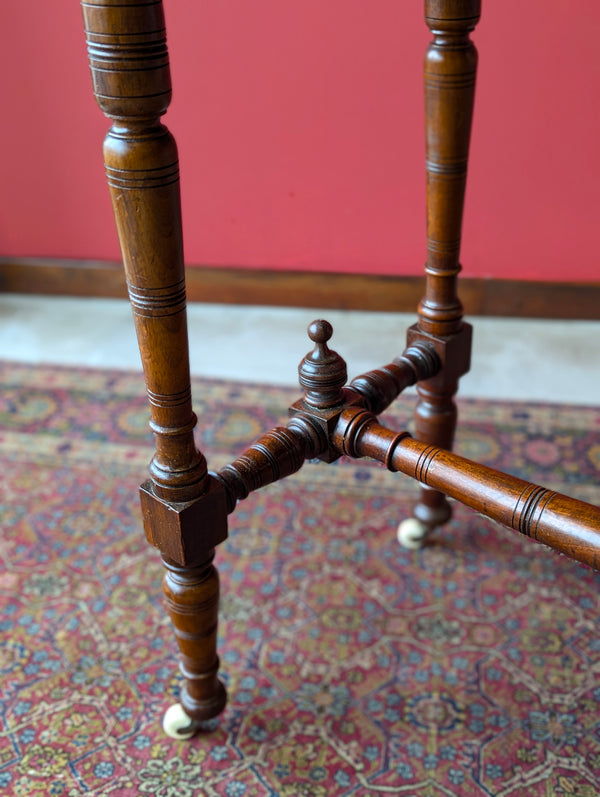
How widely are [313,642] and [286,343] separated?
131 cm

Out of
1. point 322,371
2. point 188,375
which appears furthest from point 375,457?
point 188,375

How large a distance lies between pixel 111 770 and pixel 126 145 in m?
0.93

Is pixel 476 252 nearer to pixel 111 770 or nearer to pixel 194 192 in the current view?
pixel 194 192

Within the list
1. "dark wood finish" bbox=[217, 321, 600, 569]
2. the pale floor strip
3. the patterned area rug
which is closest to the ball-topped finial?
"dark wood finish" bbox=[217, 321, 600, 569]

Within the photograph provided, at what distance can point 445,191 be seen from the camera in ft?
4.32

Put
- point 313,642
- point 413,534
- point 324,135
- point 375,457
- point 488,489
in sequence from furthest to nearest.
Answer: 1. point 324,135
2. point 413,534
3. point 313,642
4. point 375,457
5. point 488,489

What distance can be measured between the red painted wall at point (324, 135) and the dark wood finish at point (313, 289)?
43 mm

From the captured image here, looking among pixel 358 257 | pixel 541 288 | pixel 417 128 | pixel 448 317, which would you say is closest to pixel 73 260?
pixel 358 257

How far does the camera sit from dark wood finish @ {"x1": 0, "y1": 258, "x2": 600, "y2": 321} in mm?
2648

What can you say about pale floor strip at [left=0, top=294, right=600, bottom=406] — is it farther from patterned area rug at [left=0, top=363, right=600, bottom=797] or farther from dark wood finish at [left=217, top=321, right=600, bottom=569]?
dark wood finish at [left=217, top=321, right=600, bottom=569]

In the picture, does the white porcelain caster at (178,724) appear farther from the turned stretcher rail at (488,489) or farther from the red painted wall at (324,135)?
the red painted wall at (324,135)

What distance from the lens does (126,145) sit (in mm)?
826

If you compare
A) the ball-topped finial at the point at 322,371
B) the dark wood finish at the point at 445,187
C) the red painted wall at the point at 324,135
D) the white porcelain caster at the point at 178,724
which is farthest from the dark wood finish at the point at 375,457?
the red painted wall at the point at 324,135

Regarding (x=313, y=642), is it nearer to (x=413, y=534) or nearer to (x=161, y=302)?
(x=413, y=534)
